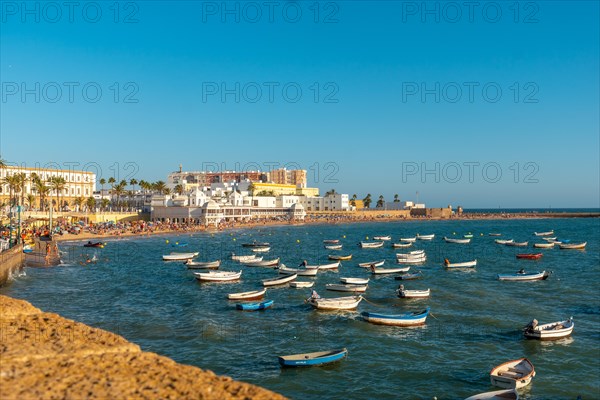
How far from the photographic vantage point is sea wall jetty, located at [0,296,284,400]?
10.1 metres

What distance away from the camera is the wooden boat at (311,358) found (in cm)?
2420

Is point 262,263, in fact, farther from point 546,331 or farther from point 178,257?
point 546,331

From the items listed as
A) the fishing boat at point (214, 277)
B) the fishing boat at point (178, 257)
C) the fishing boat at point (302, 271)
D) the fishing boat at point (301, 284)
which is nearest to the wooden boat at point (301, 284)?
the fishing boat at point (301, 284)

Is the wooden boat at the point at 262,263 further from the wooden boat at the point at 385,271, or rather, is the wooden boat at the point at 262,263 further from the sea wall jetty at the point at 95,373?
the sea wall jetty at the point at 95,373

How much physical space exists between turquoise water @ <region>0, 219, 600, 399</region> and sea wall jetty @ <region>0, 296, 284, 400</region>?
10.8 meters

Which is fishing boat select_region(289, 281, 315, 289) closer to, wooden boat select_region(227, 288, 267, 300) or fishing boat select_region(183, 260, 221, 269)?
wooden boat select_region(227, 288, 267, 300)

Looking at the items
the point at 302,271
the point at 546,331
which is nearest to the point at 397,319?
the point at 546,331

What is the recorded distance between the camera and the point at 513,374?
23.0 metres

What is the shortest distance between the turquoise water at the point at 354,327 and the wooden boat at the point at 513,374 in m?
0.72

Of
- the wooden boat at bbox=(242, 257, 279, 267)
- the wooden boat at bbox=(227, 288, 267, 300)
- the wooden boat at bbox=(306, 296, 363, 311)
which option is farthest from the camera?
the wooden boat at bbox=(242, 257, 279, 267)

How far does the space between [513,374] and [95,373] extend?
20240 mm

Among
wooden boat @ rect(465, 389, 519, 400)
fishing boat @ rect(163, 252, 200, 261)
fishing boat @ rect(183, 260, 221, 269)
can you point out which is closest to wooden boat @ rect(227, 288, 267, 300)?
fishing boat @ rect(183, 260, 221, 269)

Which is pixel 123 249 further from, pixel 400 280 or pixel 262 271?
pixel 400 280

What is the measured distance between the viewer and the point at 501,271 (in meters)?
61.7
